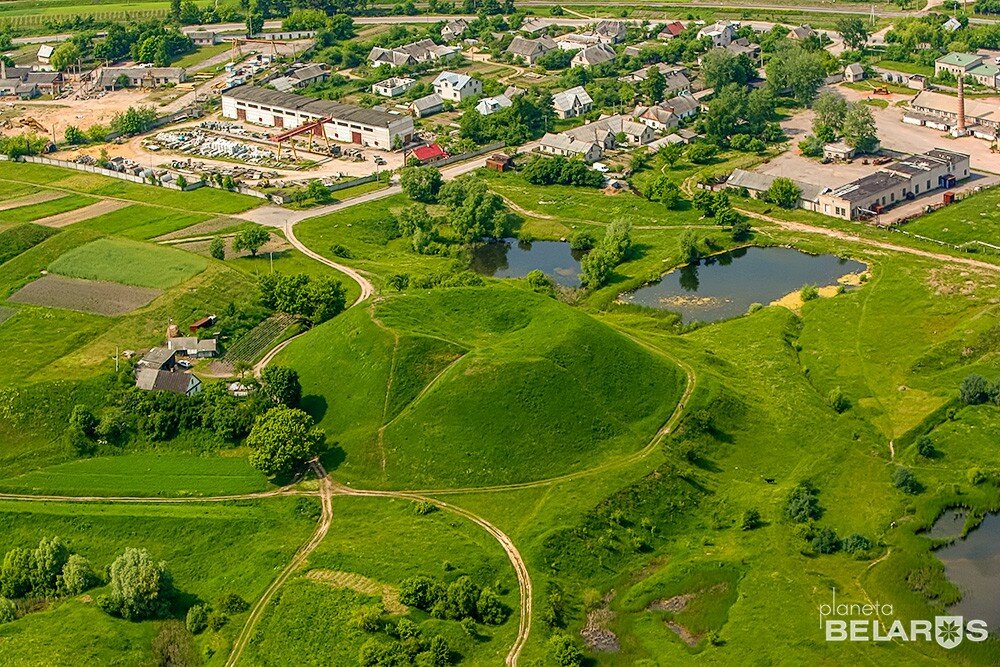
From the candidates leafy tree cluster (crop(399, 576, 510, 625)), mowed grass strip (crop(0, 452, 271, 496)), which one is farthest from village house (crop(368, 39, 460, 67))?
leafy tree cluster (crop(399, 576, 510, 625))

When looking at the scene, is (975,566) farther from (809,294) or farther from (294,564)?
(809,294)

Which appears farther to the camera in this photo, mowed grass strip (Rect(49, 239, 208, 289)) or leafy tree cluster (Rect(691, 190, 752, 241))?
leafy tree cluster (Rect(691, 190, 752, 241))

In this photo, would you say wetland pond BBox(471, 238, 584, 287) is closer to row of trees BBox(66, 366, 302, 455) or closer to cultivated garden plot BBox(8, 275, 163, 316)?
cultivated garden plot BBox(8, 275, 163, 316)

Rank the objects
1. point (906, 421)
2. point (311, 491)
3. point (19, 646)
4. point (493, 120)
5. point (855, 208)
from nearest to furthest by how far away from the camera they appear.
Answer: point (19, 646) → point (311, 491) → point (906, 421) → point (855, 208) → point (493, 120)

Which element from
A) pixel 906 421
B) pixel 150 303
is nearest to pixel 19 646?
pixel 150 303

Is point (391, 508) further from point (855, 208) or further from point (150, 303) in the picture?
point (855, 208)
